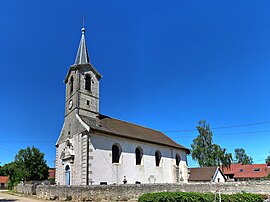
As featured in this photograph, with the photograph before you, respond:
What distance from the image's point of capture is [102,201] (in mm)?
17141

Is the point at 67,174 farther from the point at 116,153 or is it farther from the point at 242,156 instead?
the point at 242,156

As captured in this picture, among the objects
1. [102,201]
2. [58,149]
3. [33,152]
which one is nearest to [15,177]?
[33,152]

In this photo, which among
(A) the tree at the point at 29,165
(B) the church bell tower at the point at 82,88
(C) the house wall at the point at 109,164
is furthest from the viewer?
(A) the tree at the point at 29,165

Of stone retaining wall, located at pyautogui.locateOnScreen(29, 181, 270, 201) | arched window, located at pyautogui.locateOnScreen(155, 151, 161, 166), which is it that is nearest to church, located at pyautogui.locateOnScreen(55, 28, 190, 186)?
arched window, located at pyautogui.locateOnScreen(155, 151, 161, 166)

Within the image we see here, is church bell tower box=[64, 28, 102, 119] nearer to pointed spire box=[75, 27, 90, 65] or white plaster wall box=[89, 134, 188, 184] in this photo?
pointed spire box=[75, 27, 90, 65]

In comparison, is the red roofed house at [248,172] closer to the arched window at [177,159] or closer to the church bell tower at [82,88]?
the arched window at [177,159]

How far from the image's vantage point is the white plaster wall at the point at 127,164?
21.0 metres

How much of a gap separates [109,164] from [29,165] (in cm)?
2331

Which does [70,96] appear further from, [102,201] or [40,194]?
[102,201]

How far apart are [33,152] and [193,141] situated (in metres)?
30.9

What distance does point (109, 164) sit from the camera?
71.9 feet

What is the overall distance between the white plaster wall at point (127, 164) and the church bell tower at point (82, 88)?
4.24 m

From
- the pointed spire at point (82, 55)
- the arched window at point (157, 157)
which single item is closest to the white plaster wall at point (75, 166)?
the pointed spire at point (82, 55)

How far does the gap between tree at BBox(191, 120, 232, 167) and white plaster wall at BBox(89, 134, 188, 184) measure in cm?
1651
